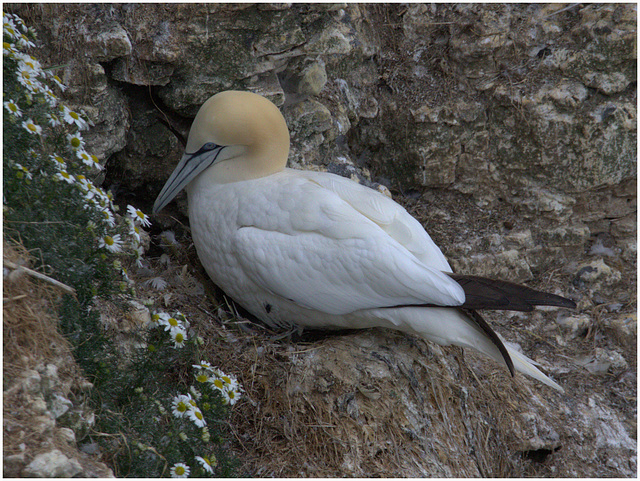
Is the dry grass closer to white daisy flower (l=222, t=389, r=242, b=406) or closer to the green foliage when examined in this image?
the green foliage

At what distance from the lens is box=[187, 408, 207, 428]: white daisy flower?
2.07m

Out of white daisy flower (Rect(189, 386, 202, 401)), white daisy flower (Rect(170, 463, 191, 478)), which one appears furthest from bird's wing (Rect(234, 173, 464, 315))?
white daisy flower (Rect(170, 463, 191, 478))

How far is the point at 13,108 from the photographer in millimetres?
2074

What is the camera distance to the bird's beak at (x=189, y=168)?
3045 mm

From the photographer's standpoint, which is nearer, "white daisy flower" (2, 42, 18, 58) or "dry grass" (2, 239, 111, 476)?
"dry grass" (2, 239, 111, 476)

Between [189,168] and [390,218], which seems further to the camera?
[189,168]

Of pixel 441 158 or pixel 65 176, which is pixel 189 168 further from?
pixel 441 158

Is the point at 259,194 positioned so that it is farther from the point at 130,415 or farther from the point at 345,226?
the point at 130,415

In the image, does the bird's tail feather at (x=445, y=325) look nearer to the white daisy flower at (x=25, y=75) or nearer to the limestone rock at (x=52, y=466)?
the limestone rock at (x=52, y=466)

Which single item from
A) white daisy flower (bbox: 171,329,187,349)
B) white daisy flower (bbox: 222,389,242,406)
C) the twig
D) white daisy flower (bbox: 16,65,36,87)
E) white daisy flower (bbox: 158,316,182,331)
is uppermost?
white daisy flower (bbox: 16,65,36,87)

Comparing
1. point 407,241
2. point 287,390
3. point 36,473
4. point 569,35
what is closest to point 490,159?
point 569,35

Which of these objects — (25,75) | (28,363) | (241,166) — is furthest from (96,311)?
(241,166)

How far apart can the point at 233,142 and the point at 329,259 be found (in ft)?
2.52

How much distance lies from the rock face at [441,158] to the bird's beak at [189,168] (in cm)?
43
